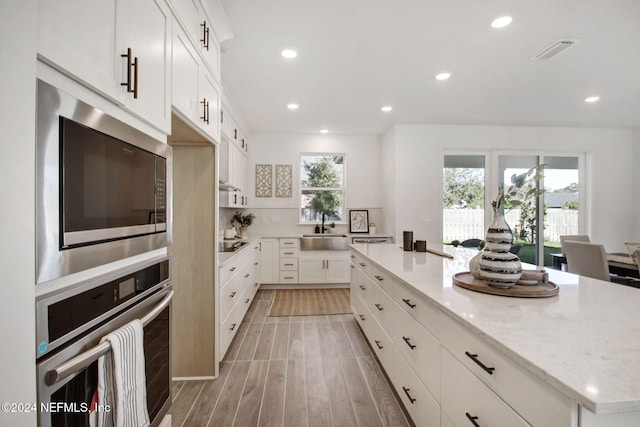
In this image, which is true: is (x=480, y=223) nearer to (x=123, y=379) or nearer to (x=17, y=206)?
(x=123, y=379)

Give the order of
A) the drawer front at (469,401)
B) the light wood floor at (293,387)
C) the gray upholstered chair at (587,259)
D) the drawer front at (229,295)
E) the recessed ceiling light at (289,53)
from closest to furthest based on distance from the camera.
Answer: the drawer front at (469,401) → the light wood floor at (293,387) → the drawer front at (229,295) → the recessed ceiling light at (289,53) → the gray upholstered chair at (587,259)

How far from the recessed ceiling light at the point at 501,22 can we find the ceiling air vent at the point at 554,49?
64 cm

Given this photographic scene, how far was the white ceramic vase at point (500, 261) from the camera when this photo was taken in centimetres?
137

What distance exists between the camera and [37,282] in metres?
0.65

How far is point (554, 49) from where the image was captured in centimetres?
262

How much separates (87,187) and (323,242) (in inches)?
171

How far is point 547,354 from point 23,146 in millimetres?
1311

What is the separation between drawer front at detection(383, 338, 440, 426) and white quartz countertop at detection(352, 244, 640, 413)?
19.6 inches

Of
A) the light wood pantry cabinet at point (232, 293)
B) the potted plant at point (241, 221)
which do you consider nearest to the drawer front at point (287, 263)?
the potted plant at point (241, 221)

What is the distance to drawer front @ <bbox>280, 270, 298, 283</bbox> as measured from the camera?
5020 millimetres

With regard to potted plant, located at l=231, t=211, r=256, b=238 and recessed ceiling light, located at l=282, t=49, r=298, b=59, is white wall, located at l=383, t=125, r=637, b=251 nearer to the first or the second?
potted plant, located at l=231, t=211, r=256, b=238

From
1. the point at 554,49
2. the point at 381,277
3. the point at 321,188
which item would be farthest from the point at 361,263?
the point at 321,188

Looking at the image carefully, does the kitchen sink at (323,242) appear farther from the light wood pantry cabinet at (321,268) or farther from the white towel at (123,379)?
the white towel at (123,379)

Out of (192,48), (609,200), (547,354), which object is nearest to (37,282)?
(547,354)
